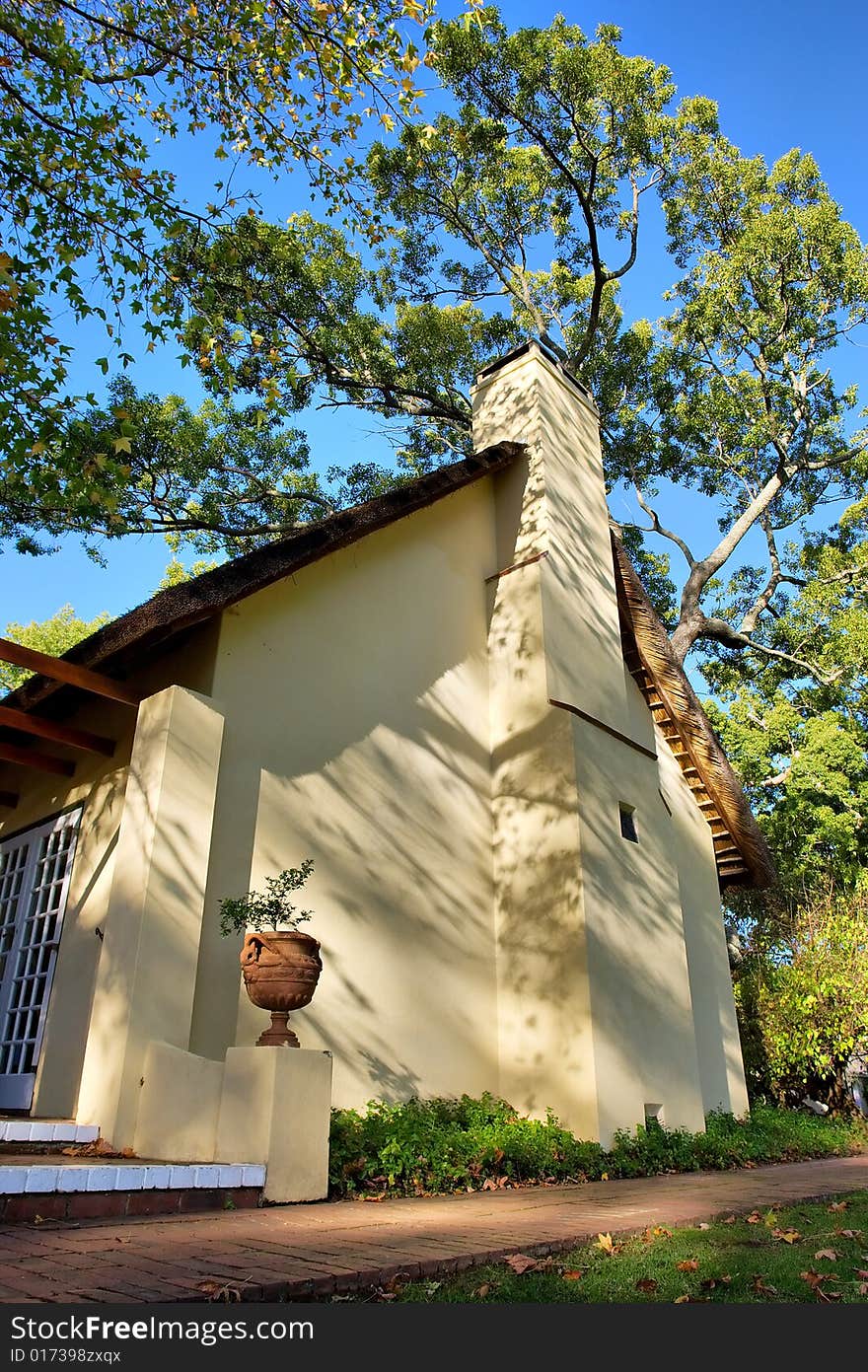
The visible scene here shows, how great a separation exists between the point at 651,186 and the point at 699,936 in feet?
45.0

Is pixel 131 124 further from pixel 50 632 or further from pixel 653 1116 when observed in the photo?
pixel 50 632

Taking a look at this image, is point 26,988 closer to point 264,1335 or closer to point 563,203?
point 264,1335

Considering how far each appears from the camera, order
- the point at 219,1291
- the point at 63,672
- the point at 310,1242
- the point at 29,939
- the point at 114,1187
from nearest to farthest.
Answer: 1. the point at 219,1291
2. the point at 310,1242
3. the point at 114,1187
4. the point at 63,672
5. the point at 29,939

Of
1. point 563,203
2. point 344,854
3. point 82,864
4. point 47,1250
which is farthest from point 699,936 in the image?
point 563,203

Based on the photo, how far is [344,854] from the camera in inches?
286

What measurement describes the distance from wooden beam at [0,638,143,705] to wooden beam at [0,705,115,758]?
0.56 metres

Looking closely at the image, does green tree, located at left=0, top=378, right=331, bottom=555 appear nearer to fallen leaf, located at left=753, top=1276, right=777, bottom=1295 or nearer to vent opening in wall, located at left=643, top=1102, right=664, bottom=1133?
vent opening in wall, located at left=643, top=1102, right=664, bottom=1133

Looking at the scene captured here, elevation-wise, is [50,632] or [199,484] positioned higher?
[50,632]

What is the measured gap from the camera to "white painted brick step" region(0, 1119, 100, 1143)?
16.5 feet

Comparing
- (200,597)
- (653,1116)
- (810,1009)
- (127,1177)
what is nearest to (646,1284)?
(127,1177)

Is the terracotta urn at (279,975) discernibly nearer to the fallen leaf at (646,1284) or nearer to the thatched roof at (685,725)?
the fallen leaf at (646,1284)

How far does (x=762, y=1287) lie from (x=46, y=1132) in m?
4.08

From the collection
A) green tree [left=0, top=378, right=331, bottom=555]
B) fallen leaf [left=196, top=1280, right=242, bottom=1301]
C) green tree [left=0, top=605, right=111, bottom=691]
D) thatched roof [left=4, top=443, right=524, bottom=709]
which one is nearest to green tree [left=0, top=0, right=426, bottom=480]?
thatched roof [left=4, top=443, right=524, bottom=709]

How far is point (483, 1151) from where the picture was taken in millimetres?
6516
